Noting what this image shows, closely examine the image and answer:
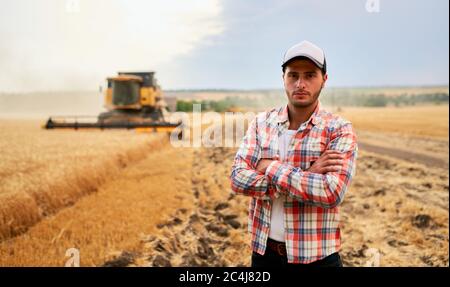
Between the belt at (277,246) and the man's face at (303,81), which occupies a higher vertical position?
the man's face at (303,81)

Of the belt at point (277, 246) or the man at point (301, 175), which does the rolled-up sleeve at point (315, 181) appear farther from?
the belt at point (277, 246)

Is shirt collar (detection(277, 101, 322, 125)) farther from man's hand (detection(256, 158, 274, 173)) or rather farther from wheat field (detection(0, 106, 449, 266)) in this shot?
wheat field (detection(0, 106, 449, 266))

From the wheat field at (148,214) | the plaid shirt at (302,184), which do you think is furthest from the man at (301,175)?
the wheat field at (148,214)

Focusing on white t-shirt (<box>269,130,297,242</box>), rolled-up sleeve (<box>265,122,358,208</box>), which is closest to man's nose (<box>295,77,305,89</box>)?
white t-shirt (<box>269,130,297,242</box>)

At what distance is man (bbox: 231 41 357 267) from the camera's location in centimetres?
204

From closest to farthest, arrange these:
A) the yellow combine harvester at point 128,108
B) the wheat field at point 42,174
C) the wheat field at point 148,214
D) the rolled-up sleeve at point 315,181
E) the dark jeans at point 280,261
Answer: the rolled-up sleeve at point 315,181 → the dark jeans at point 280,261 → the wheat field at point 42,174 → the wheat field at point 148,214 → the yellow combine harvester at point 128,108

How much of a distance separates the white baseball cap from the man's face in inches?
1.5

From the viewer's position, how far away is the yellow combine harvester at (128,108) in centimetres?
1582

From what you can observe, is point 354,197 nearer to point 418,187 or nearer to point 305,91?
point 418,187

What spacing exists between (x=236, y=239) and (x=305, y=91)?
12.2 ft

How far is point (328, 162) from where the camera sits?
205 centimetres

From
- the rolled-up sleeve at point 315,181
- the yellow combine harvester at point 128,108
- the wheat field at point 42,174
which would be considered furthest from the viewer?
the yellow combine harvester at point 128,108

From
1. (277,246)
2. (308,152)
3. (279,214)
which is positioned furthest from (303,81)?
(277,246)
